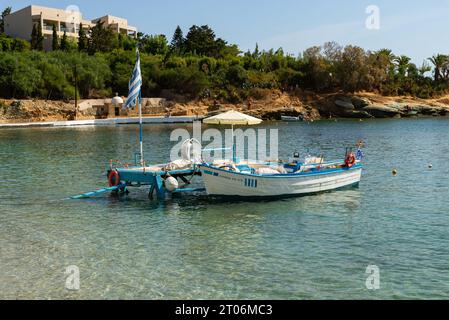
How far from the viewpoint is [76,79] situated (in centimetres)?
9506

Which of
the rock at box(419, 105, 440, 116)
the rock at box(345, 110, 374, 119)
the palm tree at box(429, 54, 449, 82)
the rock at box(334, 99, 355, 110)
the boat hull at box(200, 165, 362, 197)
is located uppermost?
the palm tree at box(429, 54, 449, 82)

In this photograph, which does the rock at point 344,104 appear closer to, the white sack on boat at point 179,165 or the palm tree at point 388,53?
the palm tree at point 388,53

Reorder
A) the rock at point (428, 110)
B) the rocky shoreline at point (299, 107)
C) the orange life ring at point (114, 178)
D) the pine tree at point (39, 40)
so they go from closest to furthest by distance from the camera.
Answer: the orange life ring at point (114, 178)
the rocky shoreline at point (299, 107)
the pine tree at point (39, 40)
the rock at point (428, 110)

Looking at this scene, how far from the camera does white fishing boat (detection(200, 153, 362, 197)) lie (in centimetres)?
2311

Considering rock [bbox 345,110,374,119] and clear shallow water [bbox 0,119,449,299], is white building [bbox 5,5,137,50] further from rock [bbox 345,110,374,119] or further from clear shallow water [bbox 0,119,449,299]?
clear shallow water [bbox 0,119,449,299]

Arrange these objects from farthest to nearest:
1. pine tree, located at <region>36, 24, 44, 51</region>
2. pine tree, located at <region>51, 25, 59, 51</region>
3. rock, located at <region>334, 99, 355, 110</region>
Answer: rock, located at <region>334, 99, 355, 110</region> < pine tree, located at <region>51, 25, 59, 51</region> < pine tree, located at <region>36, 24, 44, 51</region>

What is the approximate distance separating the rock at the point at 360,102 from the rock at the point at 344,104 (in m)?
0.84

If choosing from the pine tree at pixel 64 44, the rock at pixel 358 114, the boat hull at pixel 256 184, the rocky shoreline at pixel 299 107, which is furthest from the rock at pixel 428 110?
the boat hull at pixel 256 184

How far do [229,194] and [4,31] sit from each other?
11080 cm

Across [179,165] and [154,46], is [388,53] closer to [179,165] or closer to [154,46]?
[154,46]

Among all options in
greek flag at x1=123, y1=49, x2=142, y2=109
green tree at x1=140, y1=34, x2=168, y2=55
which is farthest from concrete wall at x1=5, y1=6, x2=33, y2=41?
greek flag at x1=123, y1=49, x2=142, y2=109

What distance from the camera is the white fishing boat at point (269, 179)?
23.1 metres

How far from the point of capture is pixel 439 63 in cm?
12888

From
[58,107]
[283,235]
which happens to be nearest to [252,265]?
[283,235]
